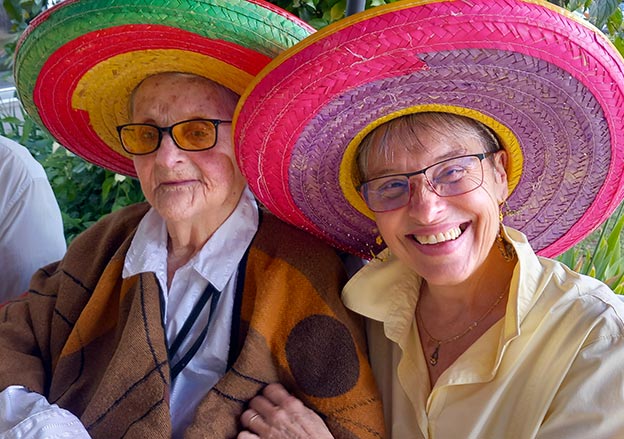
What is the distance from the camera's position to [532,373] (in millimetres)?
1254

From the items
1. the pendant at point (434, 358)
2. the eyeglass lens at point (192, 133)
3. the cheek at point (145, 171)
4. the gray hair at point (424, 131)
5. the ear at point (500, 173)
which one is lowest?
the pendant at point (434, 358)

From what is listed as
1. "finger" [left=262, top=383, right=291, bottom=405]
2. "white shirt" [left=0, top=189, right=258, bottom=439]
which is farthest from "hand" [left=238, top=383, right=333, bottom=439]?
"white shirt" [left=0, top=189, right=258, bottom=439]

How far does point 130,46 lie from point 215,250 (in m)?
0.58

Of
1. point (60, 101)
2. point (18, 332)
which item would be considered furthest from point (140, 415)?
point (60, 101)

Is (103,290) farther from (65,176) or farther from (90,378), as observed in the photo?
(65,176)

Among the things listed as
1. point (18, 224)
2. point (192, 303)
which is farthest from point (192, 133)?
point (18, 224)

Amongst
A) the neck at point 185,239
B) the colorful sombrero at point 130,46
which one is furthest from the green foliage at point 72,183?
the neck at point 185,239

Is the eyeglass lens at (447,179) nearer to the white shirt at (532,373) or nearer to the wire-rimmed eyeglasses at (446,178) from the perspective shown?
the wire-rimmed eyeglasses at (446,178)

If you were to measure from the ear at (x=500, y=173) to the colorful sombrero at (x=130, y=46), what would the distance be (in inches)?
21.4

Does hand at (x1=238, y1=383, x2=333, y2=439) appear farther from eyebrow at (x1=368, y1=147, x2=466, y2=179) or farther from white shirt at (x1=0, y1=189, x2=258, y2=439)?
eyebrow at (x1=368, y1=147, x2=466, y2=179)

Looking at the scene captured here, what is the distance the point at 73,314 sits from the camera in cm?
183

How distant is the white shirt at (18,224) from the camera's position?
2229mm

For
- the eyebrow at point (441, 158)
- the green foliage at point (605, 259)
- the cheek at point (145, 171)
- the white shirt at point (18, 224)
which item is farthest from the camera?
the green foliage at point (605, 259)

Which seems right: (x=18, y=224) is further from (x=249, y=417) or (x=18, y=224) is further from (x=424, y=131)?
(x=424, y=131)
